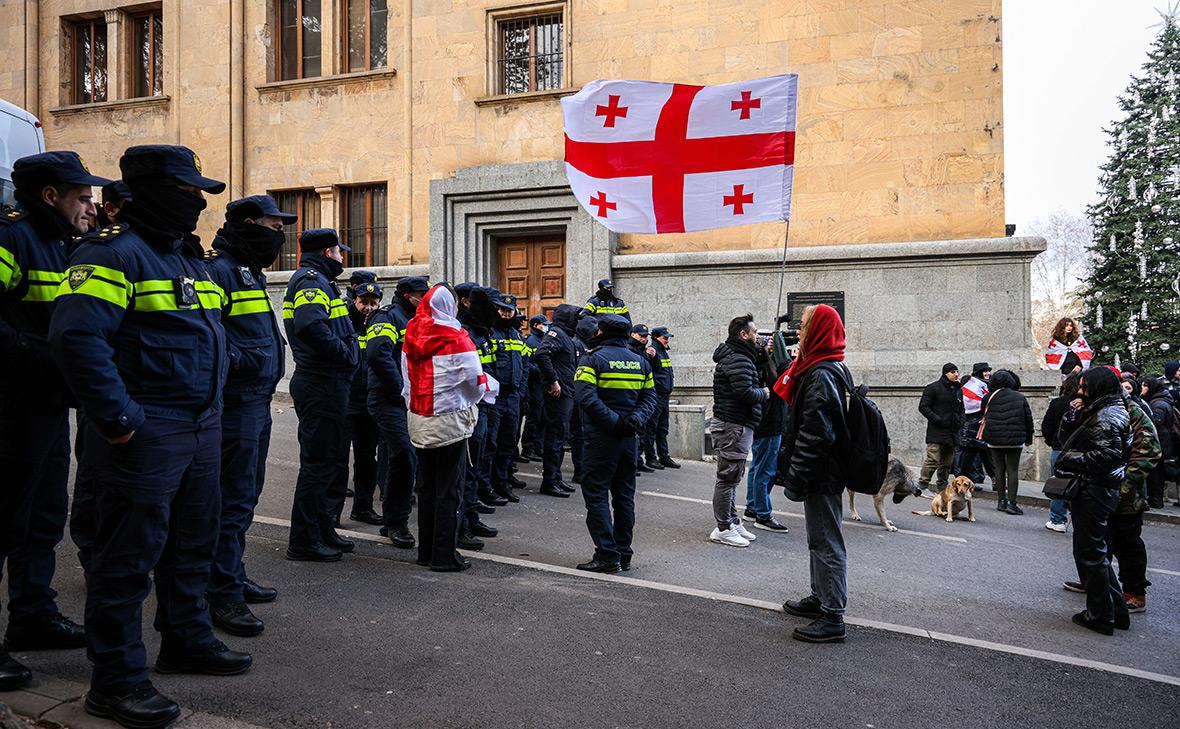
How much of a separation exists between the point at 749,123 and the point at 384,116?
10136 millimetres

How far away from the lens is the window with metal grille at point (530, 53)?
641 inches

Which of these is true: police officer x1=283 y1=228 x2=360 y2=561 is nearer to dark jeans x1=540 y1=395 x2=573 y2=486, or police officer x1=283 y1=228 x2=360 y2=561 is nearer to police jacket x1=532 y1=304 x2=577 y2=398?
dark jeans x1=540 y1=395 x2=573 y2=486

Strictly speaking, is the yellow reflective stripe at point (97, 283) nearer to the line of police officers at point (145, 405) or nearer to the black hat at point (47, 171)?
the line of police officers at point (145, 405)

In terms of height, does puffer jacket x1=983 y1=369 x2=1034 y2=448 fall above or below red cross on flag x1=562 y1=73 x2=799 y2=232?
below

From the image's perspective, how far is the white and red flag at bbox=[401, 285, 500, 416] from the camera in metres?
5.87

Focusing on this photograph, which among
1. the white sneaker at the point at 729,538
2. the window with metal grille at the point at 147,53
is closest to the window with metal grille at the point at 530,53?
the window with metal grille at the point at 147,53

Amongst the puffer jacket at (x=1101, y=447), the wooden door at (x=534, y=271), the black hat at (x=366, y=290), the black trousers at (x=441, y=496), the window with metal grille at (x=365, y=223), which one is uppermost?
the window with metal grille at (x=365, y=223)

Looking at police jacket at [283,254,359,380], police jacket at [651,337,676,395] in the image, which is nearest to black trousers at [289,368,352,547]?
police jacket at [283,254,359,380]

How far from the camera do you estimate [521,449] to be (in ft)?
40.3

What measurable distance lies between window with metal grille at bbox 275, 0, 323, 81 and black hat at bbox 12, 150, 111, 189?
588 inches

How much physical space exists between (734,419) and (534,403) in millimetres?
4155

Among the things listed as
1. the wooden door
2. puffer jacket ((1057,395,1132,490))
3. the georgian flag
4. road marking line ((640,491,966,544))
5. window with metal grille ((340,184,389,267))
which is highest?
window with metal grille ((340,184,389,267))

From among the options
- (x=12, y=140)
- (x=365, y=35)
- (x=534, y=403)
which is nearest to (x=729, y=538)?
(x=534, y=403)

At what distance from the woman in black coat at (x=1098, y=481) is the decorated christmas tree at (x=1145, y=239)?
22.2m
